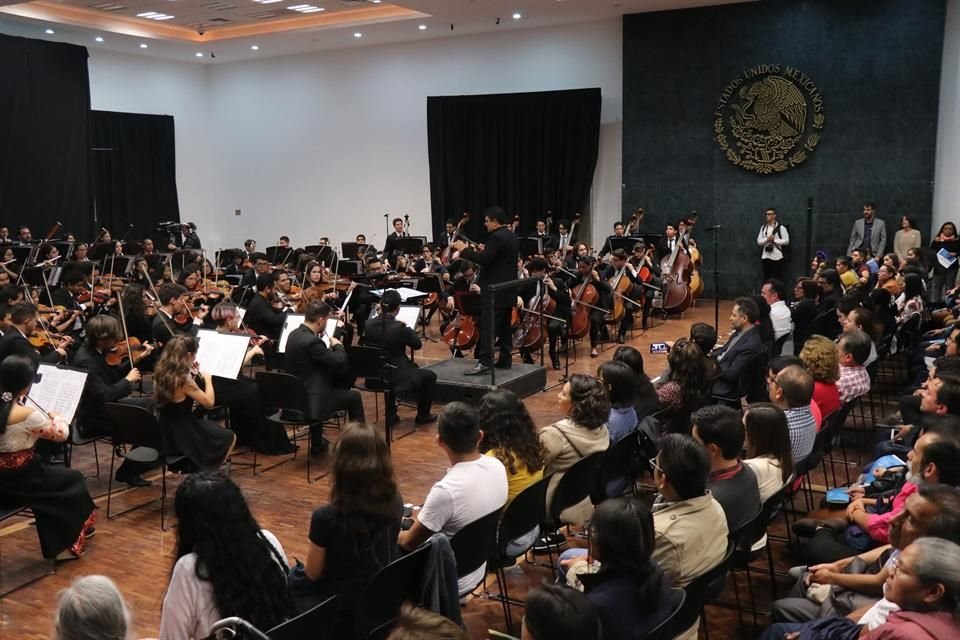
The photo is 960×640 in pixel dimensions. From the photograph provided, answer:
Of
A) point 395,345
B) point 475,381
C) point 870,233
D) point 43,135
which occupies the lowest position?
point 475,381

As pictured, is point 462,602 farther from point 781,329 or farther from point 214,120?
point 214,120

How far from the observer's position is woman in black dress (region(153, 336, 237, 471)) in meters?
5.58

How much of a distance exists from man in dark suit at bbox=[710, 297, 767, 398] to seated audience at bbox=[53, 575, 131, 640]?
496cm

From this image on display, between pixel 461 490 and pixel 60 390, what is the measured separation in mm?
3028

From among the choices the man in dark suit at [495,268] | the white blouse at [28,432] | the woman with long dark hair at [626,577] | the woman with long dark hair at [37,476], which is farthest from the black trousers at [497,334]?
the woman with long dark hair at [626,577]

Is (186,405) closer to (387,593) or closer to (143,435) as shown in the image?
(143,435)

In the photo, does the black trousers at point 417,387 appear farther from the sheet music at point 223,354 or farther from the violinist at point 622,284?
the violinist at point 622,284

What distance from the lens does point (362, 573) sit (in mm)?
3299

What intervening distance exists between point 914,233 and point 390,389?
10211mm

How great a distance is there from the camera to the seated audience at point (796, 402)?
4961 millimetres

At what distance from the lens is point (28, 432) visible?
478 centimetres

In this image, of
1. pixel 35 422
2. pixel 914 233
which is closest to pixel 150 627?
pixel 35 422

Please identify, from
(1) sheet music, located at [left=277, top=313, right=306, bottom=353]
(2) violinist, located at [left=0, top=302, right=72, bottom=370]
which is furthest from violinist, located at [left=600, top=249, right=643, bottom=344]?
A: (2) violinist, located at [left=0, top=302, right=72, bottom=370]

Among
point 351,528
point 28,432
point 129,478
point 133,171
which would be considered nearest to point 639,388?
A: point 351,528
